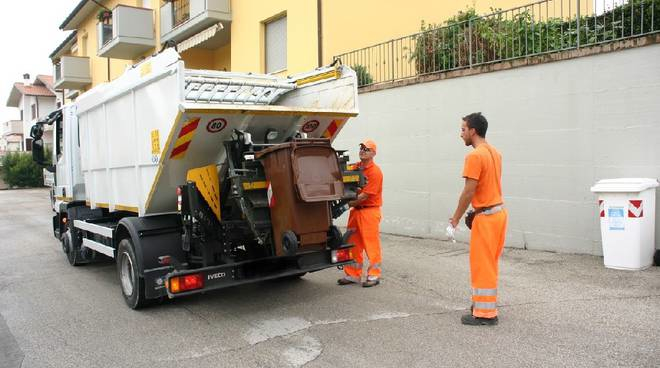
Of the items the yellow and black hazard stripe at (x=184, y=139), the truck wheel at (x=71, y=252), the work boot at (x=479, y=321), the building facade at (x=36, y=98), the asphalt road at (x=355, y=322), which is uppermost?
the building facade at (x=36, y=98)

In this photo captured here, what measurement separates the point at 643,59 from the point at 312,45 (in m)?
7.15

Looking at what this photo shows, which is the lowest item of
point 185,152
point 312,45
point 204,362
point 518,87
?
point 204,362

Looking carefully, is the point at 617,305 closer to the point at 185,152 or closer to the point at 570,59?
the point at 570,59

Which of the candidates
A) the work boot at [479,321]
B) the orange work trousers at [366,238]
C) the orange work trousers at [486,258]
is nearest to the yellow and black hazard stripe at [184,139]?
the orange work trousers at [366,238]

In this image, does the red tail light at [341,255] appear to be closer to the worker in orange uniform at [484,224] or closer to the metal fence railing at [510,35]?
the worker in orange uniform at [484,224]

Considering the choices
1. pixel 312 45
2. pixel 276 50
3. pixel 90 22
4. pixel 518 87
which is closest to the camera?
pixel 518 87

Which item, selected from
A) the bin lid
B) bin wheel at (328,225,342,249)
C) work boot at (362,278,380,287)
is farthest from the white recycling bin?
bin wheel at (328,225,342,249)

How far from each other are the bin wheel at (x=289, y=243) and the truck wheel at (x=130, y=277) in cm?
177

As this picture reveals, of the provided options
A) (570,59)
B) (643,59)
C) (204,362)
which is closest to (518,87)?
(570,59)

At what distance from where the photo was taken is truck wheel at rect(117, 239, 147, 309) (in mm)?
5532

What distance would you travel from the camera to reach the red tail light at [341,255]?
5.46 metres

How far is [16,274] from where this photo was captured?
7.80m

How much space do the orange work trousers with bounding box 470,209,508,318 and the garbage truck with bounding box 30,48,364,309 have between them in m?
1.30

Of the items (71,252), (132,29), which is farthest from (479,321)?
(132,29)
